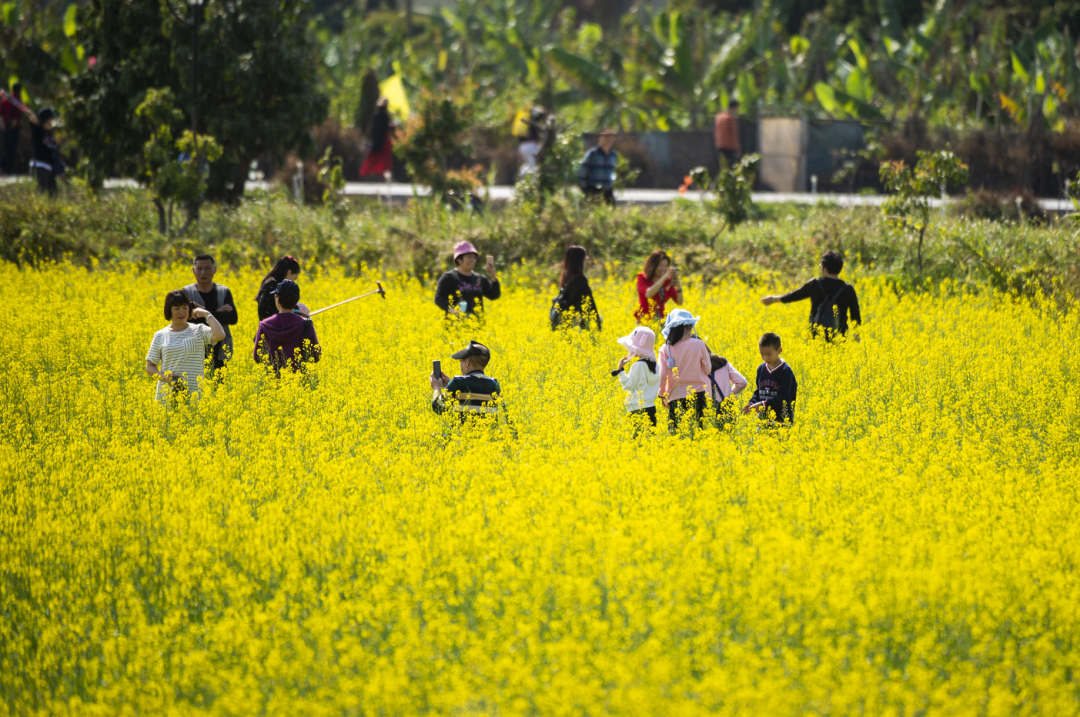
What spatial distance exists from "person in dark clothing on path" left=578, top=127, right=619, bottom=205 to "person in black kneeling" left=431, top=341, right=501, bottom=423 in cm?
1059

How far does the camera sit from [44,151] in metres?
19.6

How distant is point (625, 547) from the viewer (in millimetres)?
5582

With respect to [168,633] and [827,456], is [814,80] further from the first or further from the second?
[168,633]

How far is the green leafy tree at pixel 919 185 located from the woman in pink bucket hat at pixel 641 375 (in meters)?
8.00

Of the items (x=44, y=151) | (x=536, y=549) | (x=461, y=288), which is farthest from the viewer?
(x=44, y=151)

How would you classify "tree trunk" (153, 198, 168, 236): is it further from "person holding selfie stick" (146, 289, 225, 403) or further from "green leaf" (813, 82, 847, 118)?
"green leaf" (813, 82, 847, 118)

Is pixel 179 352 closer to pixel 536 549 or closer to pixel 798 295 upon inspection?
pixel 536 549

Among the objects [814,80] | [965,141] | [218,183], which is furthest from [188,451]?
[814,80]

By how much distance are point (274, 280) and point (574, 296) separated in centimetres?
300

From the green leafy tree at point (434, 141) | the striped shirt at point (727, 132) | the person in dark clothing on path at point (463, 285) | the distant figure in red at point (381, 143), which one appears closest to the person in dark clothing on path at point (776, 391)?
the person in dark clothing on path at point (463, 285)

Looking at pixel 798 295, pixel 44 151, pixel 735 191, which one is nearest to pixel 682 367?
pixel 798 295

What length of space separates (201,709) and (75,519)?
2211mm

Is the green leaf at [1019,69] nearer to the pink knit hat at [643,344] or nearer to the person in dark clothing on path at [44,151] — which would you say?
the pink knit hat at [643,344]

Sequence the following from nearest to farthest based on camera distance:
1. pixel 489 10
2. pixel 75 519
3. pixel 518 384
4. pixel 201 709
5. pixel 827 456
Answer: pixel 201 709, pixel 75 519, pixel 827 456, pixel 518 384, pixel 489 10
